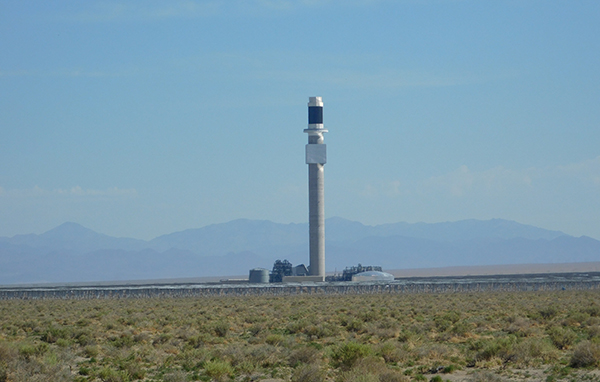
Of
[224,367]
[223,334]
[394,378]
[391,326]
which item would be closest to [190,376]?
[224,367]

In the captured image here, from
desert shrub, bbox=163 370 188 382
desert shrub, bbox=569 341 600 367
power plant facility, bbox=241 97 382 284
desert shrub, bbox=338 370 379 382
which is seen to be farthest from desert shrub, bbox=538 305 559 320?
power plant facility, bbox=241 97 382 284

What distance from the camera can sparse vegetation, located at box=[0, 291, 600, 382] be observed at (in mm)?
23656

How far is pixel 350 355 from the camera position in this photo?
24625 mm

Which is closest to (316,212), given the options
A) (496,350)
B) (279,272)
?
(279,272)

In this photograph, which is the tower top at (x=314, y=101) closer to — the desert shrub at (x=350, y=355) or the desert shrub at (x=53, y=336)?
the desert shrub at (x=53, y=336)

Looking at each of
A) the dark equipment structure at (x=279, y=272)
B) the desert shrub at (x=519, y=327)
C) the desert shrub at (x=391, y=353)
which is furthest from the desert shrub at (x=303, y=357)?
the dark equipment structure at (x=279, y=272)

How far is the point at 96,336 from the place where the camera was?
→ 121 feet

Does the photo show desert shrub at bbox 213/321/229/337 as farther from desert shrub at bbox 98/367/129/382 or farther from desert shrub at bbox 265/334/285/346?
desert shrub at bbox 98/367/129/382

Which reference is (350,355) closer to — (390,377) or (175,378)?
(390,377)

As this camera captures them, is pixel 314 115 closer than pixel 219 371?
No

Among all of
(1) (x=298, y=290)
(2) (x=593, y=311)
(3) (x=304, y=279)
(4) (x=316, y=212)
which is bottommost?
(2) (x=593, y=311)

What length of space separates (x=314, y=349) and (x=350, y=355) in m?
3.08

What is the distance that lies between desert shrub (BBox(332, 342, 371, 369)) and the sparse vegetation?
4 centimetres

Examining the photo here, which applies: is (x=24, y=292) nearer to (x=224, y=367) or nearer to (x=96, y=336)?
(x=96, y=336)
